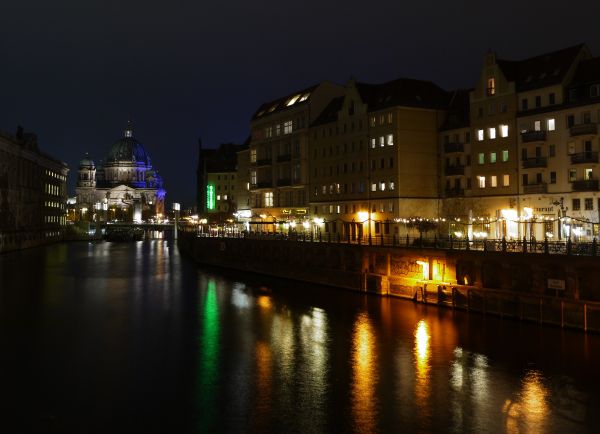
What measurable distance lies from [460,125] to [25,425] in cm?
6509

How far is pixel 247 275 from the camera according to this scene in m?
89.6

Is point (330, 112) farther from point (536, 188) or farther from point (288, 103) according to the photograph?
point (536, 188)

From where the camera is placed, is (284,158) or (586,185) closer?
(586,185)

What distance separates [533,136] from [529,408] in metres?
44.7

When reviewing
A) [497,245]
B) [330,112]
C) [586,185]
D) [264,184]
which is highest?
[330,112]

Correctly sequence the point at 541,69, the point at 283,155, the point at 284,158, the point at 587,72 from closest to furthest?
the point at 587,72
the point at 541,69
the point at 284,158
the point at 283,155

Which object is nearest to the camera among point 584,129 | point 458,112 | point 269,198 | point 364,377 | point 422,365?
point 364,377

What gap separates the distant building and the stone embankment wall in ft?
255

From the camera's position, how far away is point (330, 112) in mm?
101125

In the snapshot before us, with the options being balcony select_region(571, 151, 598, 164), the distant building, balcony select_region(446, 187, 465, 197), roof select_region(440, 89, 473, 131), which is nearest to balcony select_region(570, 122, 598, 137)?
balcony select_region(571, 151, 598, 164)

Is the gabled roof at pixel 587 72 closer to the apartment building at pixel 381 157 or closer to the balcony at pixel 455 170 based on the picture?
the balcony at pixel 455 170

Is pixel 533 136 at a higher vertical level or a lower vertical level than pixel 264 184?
higher

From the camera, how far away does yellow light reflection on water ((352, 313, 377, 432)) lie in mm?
29531

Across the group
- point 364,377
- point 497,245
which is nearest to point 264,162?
point 497,245
